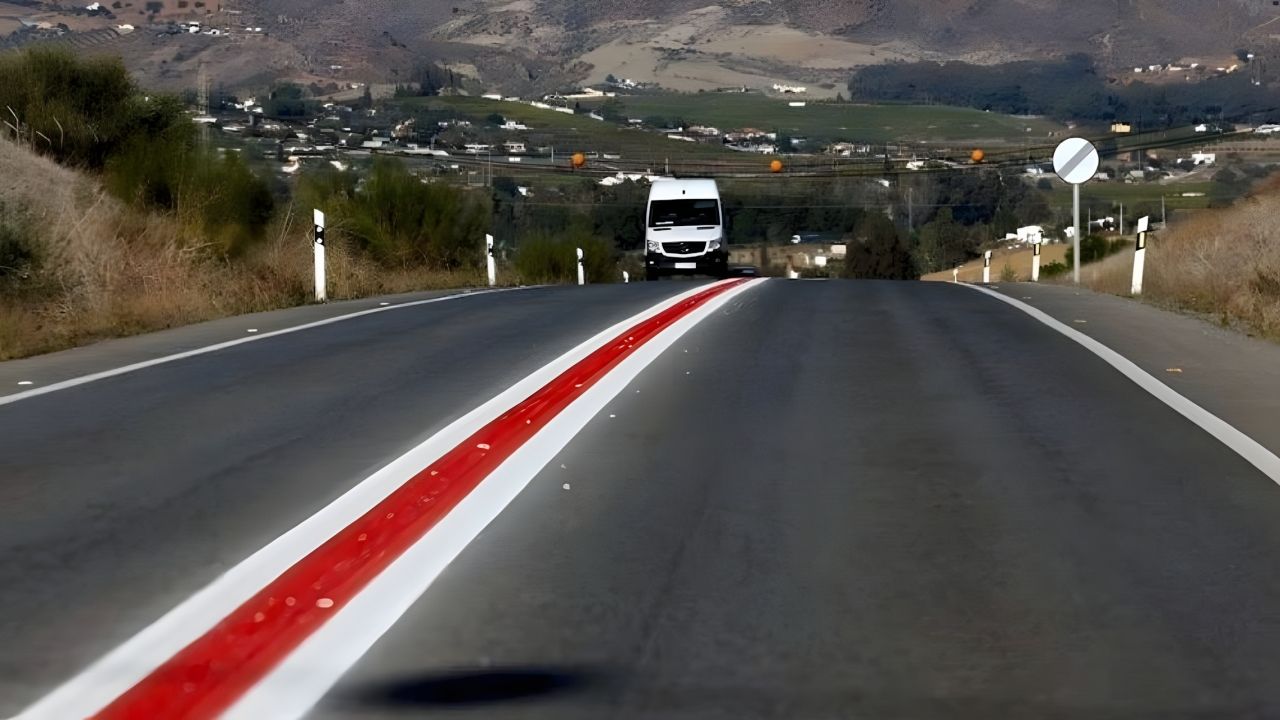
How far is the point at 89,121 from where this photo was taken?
30.0 meters

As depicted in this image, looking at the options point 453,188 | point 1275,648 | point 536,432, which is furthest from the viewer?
point 453,188

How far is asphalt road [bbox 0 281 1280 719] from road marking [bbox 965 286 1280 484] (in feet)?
0.56

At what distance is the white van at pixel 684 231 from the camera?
46.0 metres

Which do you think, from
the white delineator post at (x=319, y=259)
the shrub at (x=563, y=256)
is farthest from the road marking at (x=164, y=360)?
the shrub at (x=563, y=256)

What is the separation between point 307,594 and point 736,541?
5.61 feet

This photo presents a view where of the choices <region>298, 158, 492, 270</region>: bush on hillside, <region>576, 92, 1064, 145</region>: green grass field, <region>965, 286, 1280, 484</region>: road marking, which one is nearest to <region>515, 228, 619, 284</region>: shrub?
<region>298, 158, 492, 270</region>: bush on hillside

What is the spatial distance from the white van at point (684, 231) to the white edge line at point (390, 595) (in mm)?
35791

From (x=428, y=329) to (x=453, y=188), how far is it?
2486 cm

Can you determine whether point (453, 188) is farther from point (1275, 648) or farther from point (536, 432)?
point (1275, 648)

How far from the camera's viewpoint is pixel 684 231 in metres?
46.0

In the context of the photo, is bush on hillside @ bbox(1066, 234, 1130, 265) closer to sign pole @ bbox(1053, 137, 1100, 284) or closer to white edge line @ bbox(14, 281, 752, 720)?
sign pole @ bbox(1053, 137, 1100, 284)

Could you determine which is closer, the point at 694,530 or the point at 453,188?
the point at 694,530

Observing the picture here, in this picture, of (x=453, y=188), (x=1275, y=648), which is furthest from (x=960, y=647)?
(x=453, y=188)

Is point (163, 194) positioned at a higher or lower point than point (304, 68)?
lower
